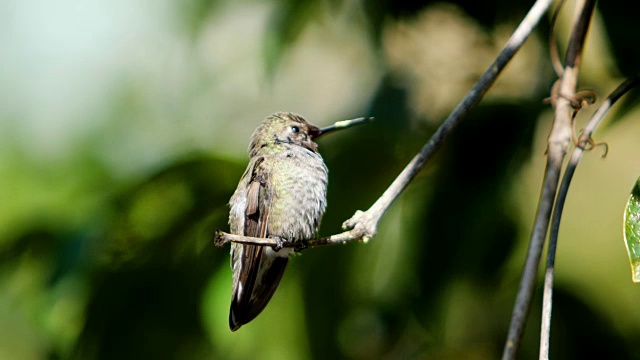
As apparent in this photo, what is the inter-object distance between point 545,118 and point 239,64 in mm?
1714

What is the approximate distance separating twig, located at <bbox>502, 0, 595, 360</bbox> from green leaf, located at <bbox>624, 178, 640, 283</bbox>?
0.20m

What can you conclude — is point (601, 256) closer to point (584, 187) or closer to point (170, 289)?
point (584, 187)

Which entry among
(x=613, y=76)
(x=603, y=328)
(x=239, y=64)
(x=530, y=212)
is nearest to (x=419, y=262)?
(x=530, y=212)

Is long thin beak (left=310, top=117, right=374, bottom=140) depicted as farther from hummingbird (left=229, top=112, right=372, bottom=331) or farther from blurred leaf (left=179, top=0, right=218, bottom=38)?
blurred leaf (left=179, top=0, right=218, bottom=38)

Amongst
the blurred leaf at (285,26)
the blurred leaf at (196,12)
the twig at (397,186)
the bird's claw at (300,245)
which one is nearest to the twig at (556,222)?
the twig at (397,186)

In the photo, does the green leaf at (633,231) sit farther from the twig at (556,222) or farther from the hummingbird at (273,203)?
the hummingbird at (273,203)

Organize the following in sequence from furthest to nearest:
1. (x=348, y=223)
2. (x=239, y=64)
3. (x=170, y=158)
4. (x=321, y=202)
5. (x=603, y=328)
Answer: (x=239, y=64) < (x=170, y=158) < (x=603, y=328) < (x=321, y=202) < (x=348, y=223)

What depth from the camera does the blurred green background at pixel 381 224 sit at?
3.04 meters

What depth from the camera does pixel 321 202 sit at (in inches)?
73.4

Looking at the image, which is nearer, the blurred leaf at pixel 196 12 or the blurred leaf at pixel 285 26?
the blurred leaf at pixel 285 26

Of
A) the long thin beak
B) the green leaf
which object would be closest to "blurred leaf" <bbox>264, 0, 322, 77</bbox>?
the long thin beak

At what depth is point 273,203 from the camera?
185 centimetres

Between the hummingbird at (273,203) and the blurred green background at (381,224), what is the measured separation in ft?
3.76

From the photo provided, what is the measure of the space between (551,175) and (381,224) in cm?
167
